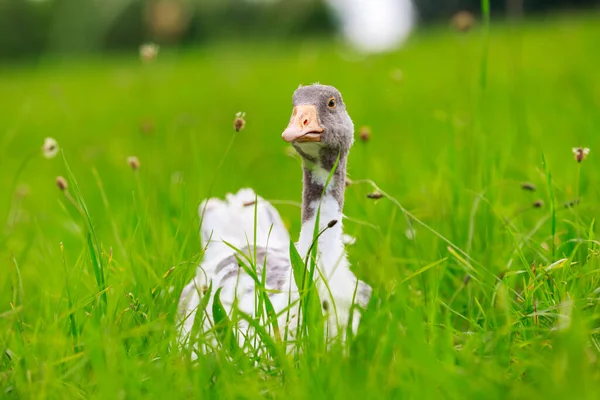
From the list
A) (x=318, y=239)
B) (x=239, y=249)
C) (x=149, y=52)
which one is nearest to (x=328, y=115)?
(x=318, y=239)

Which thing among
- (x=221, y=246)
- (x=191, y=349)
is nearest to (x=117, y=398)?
(x=191, y=349)

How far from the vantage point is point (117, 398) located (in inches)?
75.8

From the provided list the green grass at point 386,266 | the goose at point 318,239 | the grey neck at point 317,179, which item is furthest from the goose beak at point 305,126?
the green grass at point 386,266

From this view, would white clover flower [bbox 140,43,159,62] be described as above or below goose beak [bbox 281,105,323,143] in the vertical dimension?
above

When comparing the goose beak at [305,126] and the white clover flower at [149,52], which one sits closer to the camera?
the goose beak at [305,126]

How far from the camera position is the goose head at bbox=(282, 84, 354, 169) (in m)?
2.47

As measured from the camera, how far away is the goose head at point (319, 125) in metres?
2.47

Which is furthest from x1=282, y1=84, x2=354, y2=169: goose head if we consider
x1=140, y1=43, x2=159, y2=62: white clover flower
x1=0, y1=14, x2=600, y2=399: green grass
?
x1=140, y1=43, x2=159, y2=62: white clover flower

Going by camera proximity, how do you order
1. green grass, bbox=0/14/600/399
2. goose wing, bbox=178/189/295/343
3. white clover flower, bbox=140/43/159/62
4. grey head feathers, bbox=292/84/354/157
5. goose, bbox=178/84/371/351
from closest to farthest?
green grass, bbox=0/14/600/399
goose, bbox=178/84/371/351
grey head feathers, bbox=292/84/354/157
goose wing, bbox=178/189/295/343
white clover flower, bbox=140/43/159/62

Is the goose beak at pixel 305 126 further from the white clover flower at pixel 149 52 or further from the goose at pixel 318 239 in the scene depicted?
the white clover flower at pixel 149 52

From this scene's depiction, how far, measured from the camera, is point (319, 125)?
2.50m

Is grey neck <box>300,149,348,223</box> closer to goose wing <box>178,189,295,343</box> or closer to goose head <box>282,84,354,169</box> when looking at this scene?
goose head <box>282,84,354,169</box>

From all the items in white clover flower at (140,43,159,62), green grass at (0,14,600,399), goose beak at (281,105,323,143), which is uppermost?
white clover flower at (140,43,159,62)

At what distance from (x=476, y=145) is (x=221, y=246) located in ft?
3.90
